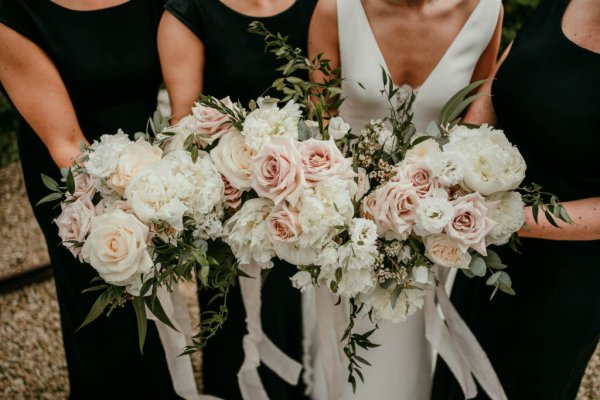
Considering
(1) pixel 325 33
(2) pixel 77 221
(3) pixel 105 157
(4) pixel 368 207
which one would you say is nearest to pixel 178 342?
(2) pixel 77 221

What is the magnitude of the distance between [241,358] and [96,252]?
5.18 ft

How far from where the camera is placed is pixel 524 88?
1729mm

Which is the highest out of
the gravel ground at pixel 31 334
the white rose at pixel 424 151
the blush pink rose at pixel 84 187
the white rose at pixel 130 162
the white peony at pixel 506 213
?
the white rose at pixel 130 162

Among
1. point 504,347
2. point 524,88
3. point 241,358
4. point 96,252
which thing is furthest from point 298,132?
point 241,358

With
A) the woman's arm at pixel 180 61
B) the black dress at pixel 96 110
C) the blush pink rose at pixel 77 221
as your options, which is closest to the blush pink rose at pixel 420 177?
the blush pink rose at pixel 77 221

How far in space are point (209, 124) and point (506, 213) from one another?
78 centimetres

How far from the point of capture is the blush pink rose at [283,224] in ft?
4.25

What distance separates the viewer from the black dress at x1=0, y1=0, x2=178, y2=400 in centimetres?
195

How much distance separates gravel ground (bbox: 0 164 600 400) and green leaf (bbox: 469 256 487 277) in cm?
223

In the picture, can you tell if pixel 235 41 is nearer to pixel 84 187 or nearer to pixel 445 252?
pixel 84 187

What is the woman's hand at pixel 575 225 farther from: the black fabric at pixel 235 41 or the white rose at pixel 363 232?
the black fabric at pixel 235 41

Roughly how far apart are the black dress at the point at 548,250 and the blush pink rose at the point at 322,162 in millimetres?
738

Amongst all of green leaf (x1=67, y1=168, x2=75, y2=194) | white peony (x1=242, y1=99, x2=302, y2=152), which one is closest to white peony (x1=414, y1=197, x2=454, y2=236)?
white peony (x1=242, y1=99, x2=302, y2=152)

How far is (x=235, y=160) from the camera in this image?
1373mm
